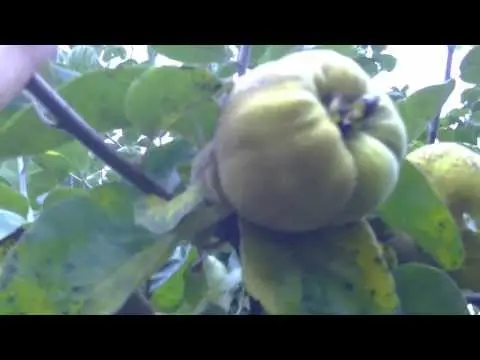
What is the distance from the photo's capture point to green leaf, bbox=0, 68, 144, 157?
419 millimetres

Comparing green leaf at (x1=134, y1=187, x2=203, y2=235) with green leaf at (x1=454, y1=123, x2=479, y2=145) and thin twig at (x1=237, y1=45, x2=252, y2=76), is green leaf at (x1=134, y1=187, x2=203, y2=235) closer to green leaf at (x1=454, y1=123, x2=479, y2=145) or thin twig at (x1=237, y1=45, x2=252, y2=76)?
thin twig at (x1=237, y1=45, x2=252, y2=76)

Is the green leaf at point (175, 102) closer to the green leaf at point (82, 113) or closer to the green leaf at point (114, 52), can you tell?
the green leaf at point (82, 113)

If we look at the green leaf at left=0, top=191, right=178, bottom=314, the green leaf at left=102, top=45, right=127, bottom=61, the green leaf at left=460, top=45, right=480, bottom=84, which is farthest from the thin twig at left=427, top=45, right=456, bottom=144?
the green leaf at left=102, top=45, right=127, bottom=61

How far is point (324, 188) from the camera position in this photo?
0.35 metres

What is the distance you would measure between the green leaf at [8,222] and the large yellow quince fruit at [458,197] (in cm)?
21

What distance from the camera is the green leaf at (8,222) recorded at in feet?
1.60

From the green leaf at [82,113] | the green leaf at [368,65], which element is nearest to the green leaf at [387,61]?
the green leaf at [368,65]

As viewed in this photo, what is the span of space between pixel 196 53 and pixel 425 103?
0.12 m

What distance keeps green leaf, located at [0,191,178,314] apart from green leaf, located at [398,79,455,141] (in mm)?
151

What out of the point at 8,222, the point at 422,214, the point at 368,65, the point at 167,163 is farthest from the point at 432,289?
the point at 368,65

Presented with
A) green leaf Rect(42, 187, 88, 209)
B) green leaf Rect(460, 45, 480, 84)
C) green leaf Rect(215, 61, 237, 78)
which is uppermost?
green leaf Rect(215, 61, 237, 78)

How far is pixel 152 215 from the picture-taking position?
38 centimetres

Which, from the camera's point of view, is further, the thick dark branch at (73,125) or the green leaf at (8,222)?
the green leaf at (8,222)

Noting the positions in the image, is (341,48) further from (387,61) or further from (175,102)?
(387,61)
